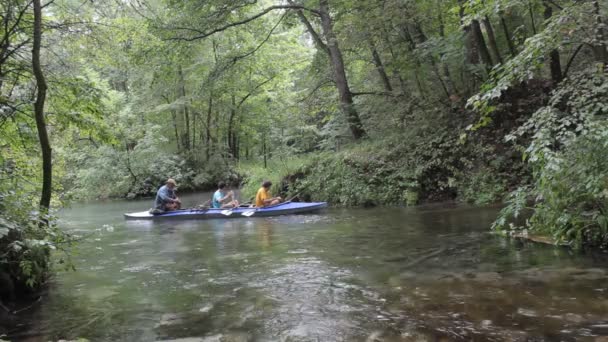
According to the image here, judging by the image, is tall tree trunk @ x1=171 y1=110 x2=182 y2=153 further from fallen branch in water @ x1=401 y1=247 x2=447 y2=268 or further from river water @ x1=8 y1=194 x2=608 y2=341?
fallen branch in water @ x1=401 y1=247 x2=447 y2=268

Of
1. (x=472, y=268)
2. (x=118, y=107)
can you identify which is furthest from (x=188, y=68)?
(x=472, y=268)

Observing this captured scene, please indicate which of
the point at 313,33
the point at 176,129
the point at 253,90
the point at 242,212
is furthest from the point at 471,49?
the point at 176,129

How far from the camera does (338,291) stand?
5.12 meters

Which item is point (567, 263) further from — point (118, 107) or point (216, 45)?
point (118, 107)

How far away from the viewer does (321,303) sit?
4.73 m

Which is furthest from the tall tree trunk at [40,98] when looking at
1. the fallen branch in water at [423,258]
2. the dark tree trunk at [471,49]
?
the dark tree trunk at [471,49]

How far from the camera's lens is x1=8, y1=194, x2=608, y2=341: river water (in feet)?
12.7

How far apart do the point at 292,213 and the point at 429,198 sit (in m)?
3.77

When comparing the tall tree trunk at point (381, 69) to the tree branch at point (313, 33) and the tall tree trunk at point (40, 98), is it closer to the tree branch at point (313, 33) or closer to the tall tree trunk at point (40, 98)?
the tree branch at point (313, 33)

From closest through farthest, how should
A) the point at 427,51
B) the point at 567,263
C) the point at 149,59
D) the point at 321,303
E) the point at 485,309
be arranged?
the point at 485,309 < the point at 321,303 < the point at 567,263 < the point at 427,51 < the point at 149,59

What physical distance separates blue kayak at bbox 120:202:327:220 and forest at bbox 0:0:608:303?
1634 mm

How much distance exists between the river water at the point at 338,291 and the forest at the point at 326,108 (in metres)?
0.70

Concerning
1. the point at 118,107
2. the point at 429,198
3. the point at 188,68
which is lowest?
the point at 429,198

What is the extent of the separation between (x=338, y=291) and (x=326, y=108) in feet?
40.1
